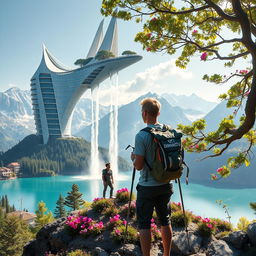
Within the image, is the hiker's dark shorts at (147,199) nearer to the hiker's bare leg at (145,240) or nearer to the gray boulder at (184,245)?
the hiker's bare leg at (145,240)

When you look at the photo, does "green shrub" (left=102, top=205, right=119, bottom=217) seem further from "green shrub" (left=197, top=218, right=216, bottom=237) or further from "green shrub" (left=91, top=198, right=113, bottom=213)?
"green shrub" (left=197, top=218, right=216, bottom=237)

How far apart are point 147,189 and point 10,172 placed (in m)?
138

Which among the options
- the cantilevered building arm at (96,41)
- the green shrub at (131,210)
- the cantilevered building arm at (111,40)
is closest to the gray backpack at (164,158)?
the green shrub at (131,210)

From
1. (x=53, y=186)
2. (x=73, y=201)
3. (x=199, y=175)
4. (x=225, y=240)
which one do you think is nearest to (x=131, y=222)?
(x=225, y=240)

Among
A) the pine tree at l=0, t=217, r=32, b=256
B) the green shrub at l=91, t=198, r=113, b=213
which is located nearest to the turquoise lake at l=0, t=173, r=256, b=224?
the pine tree at l=0, t=217, r=32, b=256

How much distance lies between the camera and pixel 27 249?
8.70m

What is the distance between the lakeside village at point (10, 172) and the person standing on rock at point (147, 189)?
135 metres

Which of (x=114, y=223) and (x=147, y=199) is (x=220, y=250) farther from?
(x=147, y=199)

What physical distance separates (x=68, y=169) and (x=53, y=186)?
43.4 metres

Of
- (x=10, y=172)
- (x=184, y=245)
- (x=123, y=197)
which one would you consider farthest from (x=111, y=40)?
(x=184, y=245)

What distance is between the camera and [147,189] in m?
3.63

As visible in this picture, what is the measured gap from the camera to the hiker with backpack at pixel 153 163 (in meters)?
3.51

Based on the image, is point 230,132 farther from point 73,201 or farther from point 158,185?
point 73,201

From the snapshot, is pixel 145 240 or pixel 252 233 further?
pixel 252 233
